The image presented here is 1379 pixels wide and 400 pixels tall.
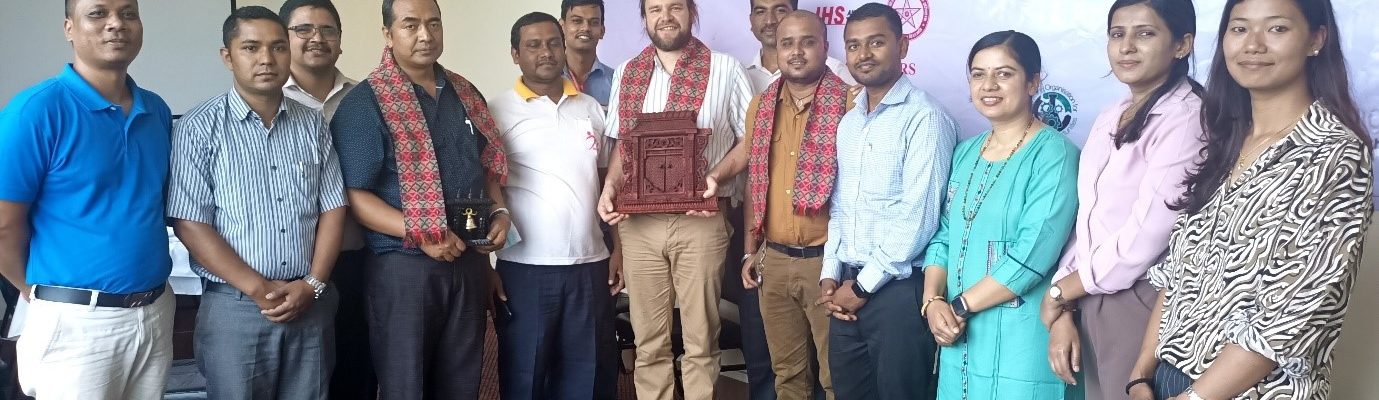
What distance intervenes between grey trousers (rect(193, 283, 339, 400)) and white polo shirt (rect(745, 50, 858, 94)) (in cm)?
157

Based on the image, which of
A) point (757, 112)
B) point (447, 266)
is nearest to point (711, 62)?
point (757, 112)

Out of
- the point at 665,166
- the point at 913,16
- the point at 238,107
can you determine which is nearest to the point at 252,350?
the point at 238,107

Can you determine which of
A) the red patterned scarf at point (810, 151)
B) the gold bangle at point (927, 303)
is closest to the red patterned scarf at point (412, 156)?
the red patterned scarf at point (810, 151)

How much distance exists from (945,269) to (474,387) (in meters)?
1.44

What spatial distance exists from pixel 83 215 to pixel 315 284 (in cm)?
56

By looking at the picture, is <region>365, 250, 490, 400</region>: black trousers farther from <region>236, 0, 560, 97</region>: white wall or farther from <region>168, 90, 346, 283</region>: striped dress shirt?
<region>236, 0, 560, 97</region>: white wall

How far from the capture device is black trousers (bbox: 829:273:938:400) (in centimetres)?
263

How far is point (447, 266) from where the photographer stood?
2.91 meters

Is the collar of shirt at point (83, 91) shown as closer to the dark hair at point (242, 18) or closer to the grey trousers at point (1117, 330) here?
the dark hair at point (242, 18)

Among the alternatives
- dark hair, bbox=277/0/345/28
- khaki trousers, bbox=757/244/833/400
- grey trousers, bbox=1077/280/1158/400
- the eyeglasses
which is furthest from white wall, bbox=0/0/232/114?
grey trousers, bbox=1077/280/1158/400

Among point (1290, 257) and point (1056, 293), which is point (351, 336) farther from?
point (1290, 257)

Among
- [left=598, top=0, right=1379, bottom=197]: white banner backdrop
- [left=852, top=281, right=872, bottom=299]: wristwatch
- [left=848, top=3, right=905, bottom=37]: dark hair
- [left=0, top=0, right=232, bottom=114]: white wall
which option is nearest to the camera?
[left=598, top=0, right=1379, bottom=197]: white banner backdrop

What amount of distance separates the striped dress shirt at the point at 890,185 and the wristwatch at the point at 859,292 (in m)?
0.01

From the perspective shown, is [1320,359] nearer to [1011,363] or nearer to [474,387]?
[1011,363]
